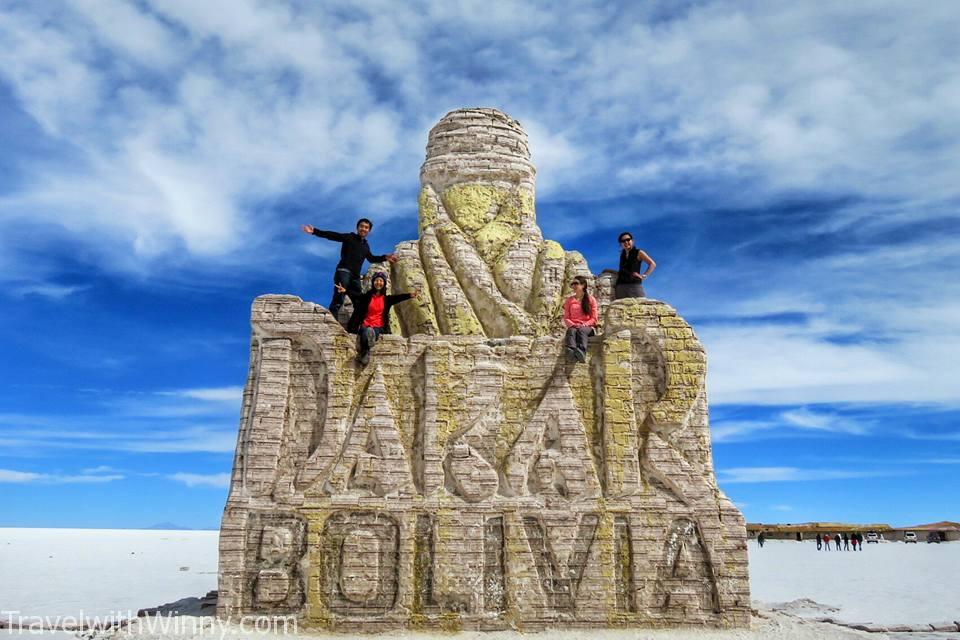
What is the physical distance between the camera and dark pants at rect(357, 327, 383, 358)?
10.9 meters

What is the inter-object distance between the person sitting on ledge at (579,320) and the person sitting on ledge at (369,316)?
2.46 m

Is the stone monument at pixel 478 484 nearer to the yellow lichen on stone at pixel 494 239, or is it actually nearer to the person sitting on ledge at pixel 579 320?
the person sitting on ledge at pixel 579 320

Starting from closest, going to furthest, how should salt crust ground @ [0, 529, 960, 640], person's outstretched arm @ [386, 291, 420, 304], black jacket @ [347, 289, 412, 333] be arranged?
1. salt crust ground @ [0, 529, 960, 640]
2. black jacket @ [347, 289, 412, 333]
3. person's outstretched arm @ [386, 291, 420, 304]

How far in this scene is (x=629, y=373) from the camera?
11031 millimetres

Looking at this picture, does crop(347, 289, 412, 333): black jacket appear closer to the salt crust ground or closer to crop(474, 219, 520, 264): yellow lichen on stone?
crop(474, 219, 520, 264): yellow lichen on stone

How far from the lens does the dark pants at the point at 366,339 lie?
10.9m

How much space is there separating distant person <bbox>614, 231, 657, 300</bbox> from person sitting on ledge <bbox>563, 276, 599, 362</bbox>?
935mm

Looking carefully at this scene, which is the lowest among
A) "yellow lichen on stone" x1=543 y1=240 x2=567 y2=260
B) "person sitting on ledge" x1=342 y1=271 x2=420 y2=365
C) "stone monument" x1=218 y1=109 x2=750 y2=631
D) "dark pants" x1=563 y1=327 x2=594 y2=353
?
"stone monument" x1=218 y1=109 x2=750 y2=631

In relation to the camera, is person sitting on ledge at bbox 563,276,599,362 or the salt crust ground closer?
the salt crust ground

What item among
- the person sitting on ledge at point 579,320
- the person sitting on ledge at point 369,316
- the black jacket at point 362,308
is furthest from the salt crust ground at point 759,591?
the black jacket at point 362,308

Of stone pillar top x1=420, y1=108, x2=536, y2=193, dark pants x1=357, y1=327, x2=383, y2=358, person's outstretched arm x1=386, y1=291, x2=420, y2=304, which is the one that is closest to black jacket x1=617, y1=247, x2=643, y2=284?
stone pillar top x1=420, y1=108, x2=536, y2=193

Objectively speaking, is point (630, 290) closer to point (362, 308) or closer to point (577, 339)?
point (577, 339)

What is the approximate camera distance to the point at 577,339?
1096 cm

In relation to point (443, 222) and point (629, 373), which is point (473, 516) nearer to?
point (629, 373)
